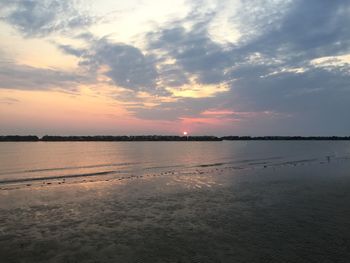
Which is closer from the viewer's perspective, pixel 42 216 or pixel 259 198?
pixel 42 216

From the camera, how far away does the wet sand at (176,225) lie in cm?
1201

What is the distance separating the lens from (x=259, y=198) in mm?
23031

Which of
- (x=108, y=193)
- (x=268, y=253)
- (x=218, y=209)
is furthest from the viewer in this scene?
(x=108, y=193)

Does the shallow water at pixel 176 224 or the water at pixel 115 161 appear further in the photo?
the water at pixel 115 161

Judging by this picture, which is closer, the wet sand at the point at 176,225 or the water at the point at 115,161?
the wet sand at the point at 176,225

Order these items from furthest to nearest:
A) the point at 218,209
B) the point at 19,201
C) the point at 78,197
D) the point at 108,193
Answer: the point at 108,193
the point at 78,197
the point at 19,201
the point at 218,209

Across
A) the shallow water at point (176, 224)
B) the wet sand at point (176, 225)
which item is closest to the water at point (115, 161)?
the wet sand at point (176, 225)

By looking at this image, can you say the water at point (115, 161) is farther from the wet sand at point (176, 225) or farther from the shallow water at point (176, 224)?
the shallow water at point (176, 224)

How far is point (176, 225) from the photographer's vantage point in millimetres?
15938

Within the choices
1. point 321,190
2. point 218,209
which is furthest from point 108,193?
point 321,190

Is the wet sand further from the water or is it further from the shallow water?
the water

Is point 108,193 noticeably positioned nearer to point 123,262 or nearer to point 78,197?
point 78,197

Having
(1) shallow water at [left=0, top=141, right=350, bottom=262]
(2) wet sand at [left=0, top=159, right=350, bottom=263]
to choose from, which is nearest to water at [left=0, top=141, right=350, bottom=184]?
(2) wet sand at [left=0, top=159, right=350, bottom=263]

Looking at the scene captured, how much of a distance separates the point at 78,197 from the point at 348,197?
18957 millimetres
